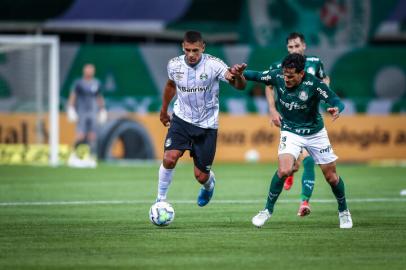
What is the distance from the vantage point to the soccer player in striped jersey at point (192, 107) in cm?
1211

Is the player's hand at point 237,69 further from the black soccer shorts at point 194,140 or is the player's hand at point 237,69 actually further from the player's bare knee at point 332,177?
the player's bare knee at point 332,177

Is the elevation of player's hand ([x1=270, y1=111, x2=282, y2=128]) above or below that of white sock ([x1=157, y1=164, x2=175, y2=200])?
above

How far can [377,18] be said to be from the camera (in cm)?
3195

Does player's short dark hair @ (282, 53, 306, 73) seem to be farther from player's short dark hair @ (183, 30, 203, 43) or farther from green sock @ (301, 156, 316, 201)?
green sock @ (301, 156, 316, 201)

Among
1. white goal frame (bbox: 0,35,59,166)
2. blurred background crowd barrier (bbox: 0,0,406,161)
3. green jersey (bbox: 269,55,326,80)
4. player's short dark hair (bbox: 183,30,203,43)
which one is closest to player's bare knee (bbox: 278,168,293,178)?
player's short dark hair (bbox: 183,30,203,43)

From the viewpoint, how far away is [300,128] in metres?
11.6

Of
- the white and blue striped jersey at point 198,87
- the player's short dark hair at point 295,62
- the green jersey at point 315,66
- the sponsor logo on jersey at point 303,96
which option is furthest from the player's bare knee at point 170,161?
the green jersey at point 315,66

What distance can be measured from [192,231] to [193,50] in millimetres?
2055

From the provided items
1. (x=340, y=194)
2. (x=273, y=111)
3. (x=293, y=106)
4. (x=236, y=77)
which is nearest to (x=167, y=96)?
(x=236, y=77)

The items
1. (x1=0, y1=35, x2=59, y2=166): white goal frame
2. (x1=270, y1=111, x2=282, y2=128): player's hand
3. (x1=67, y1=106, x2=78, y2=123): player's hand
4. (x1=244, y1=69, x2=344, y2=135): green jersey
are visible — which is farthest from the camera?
(x1=67, y1=106, x2=78, y2=123): player's hand

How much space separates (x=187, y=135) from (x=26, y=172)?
1068 centimetres

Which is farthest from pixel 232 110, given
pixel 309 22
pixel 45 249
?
pixel 45 249

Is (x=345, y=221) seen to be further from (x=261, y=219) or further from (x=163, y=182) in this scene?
(x=163, y=182)

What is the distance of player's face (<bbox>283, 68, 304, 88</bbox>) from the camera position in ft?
36.8
